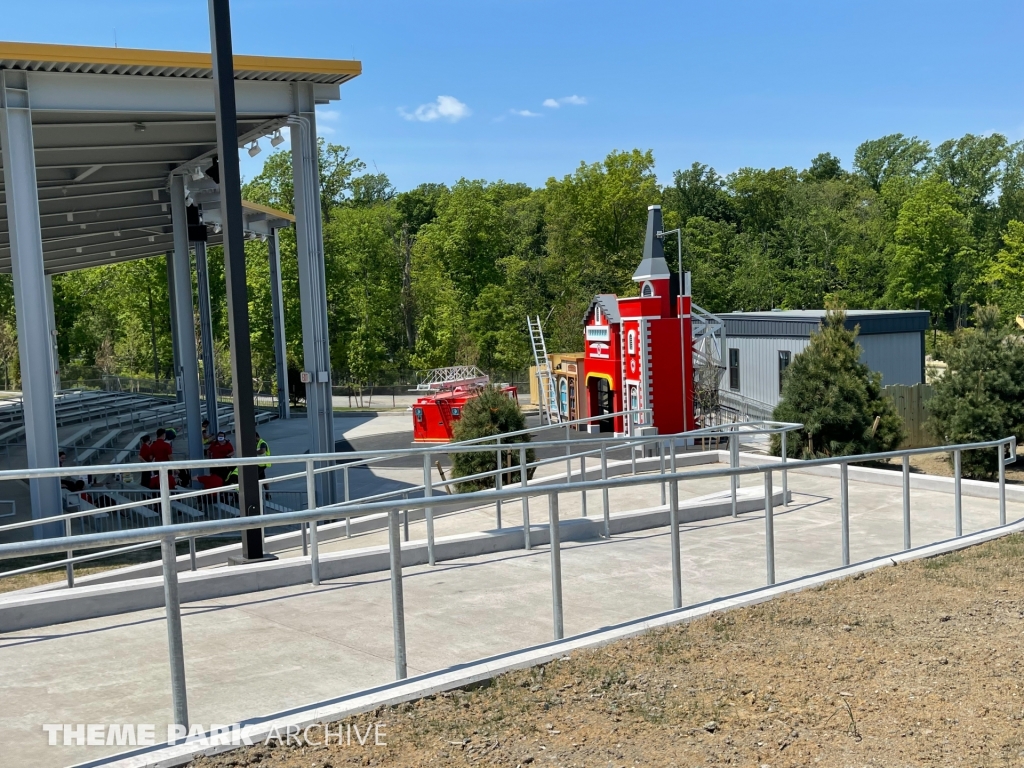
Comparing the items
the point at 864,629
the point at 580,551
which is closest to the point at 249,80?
the point at 580,551

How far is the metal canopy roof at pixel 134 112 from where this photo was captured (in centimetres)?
1559

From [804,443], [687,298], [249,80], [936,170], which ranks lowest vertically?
[804,443]

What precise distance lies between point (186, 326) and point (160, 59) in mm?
12042

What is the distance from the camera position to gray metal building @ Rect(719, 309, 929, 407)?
32.7m

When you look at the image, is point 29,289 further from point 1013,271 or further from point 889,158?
point 889,158

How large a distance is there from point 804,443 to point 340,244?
46.6 m

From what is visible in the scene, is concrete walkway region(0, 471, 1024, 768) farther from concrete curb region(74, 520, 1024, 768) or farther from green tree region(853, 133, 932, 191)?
green tree region(853, 133, 932, 191)

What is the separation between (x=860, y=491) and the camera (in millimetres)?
14469

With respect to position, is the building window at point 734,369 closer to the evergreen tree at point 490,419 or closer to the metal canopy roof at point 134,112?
the evergreen tree at point 490,419

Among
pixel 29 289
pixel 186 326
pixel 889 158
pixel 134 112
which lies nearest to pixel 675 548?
pixel 29 289

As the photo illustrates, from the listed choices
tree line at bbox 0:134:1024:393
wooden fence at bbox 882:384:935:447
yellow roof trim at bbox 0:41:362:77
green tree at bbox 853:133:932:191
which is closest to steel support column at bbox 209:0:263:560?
yellow roof trim at bbox 0:41:362:77

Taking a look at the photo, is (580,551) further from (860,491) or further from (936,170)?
(936,170)

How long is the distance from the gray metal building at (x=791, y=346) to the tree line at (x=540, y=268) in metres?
22.2

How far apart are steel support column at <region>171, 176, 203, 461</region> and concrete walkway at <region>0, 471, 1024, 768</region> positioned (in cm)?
1681
